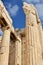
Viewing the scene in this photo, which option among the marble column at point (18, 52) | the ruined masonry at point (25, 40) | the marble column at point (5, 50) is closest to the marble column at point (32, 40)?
the ruined masonry at point (25, 40)

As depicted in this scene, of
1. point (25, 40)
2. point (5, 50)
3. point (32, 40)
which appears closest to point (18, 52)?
point (25, 40)

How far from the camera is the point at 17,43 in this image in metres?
19.1

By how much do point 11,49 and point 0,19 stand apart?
440 centimetres

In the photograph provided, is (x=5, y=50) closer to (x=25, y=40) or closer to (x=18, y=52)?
(x=18, y=52)

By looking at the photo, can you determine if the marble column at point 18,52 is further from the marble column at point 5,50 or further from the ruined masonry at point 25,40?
the marble column at point 5,50

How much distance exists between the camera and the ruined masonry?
55.2 feet

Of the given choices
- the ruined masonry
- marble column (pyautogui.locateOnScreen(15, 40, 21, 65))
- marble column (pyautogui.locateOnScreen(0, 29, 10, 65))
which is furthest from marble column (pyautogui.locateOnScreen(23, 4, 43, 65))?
marble column (pyautogui.locateOnScreen(0, 29, 10, 65))

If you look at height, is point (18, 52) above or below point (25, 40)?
below

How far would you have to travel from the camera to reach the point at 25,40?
19.5 meters

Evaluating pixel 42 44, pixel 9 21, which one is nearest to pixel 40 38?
pixel 42 44

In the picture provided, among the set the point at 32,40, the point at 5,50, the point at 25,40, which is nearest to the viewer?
the point at 5,50

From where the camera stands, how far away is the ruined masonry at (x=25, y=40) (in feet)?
55.2

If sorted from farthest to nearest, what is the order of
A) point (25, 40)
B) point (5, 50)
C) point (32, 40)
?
1. point (25, 40)
2. point (32, 40)
3. point (5, 50)

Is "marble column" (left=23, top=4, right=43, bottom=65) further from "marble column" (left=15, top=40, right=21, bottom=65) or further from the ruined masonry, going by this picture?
"marble column" (left=15, top=40, right=21, bottom=65)
